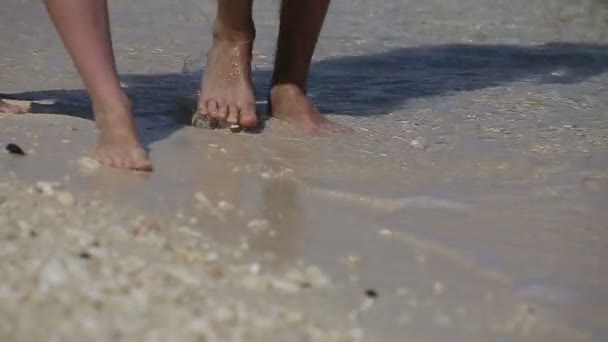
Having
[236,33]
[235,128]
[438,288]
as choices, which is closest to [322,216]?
[438,288]

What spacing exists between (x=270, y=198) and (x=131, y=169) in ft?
1.09

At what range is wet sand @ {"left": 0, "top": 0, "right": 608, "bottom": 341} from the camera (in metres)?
1.82

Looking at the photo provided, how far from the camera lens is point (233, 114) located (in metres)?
3.29

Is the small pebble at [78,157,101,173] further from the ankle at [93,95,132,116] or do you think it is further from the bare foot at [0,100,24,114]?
the bare foot at [0,100,24,114]

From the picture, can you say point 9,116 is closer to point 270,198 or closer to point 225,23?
point 225,23

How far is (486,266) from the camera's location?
84.8 inches

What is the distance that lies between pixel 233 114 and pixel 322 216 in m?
0.93

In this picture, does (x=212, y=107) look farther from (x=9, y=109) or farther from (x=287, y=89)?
(x=9, y=109)

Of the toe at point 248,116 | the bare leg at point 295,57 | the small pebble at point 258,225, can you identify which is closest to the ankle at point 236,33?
the bare leg at point 295,57

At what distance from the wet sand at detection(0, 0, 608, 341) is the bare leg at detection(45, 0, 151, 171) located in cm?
7

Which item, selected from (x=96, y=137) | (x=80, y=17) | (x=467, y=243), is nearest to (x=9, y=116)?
(x=96, y=137)

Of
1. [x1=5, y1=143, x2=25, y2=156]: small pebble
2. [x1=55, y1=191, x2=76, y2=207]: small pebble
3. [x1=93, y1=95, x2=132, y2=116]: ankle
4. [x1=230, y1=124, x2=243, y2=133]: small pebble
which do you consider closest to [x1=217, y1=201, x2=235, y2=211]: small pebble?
[x1=55, y1=191, x2=76, y2=207]: small pebble

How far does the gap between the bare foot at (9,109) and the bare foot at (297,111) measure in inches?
28.9

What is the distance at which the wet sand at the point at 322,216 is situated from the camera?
182 centimetres
